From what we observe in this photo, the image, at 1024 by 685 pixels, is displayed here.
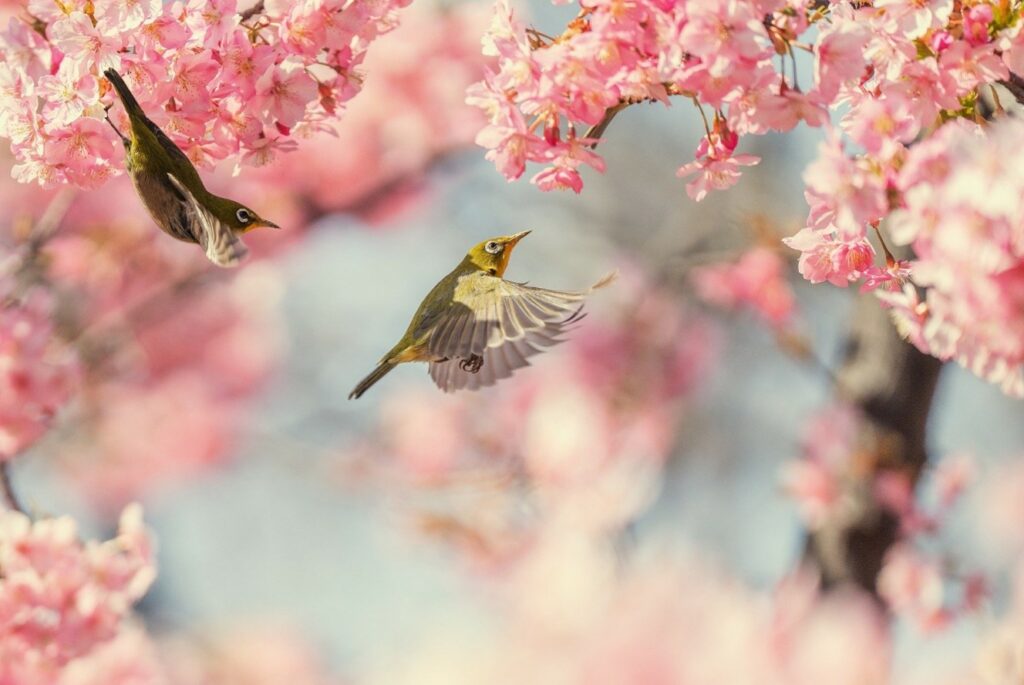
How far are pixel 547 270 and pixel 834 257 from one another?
6.82m

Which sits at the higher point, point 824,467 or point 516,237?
point 516,237

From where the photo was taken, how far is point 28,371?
9.26 ft

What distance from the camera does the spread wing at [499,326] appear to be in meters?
1.83

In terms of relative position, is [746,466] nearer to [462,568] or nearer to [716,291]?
[462,568]

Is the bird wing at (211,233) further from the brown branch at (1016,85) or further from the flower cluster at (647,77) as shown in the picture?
the brown branch at (1016,85)

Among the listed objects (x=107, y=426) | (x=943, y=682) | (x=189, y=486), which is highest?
(x=107, y=426)

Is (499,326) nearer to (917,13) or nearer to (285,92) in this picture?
→ (285,92)

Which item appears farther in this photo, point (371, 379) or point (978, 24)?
point (371, 379)

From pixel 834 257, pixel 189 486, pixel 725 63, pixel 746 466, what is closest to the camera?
pixel 725 63

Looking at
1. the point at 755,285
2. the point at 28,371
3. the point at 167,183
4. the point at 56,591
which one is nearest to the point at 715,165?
the point at 167,183

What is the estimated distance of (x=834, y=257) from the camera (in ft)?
5.57

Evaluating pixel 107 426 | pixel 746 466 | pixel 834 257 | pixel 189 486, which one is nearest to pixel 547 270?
pixel 746 466

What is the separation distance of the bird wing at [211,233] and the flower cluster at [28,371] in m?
1.30

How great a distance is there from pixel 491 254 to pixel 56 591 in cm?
115
